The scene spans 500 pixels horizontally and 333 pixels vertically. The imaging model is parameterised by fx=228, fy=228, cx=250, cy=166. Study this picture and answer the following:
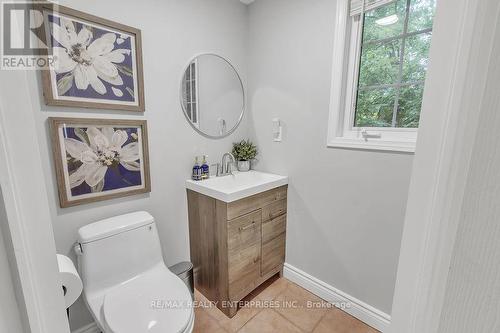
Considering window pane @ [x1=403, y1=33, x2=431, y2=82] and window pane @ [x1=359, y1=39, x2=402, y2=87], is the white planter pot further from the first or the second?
window pane @ [x1=403, y1=33, x2=431, y2=82]

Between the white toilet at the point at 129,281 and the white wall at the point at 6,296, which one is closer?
the white wall at the point at 6,296

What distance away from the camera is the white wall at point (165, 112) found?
123 centimetres

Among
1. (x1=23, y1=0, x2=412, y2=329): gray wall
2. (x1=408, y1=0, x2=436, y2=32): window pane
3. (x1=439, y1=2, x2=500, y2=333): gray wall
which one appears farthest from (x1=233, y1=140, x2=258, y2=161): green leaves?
(x1=439, y1=2, x2=500, y2=333): gray wall

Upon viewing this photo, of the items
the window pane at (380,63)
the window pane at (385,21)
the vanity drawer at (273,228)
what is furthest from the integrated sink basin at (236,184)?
the window pane at (385,21)

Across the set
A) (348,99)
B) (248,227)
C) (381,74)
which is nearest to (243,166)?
(248,227)

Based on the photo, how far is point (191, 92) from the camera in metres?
1.68

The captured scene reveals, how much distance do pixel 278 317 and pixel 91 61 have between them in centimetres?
195

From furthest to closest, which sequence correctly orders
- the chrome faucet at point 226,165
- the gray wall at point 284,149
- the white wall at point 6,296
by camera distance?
the chrome faucet at point 226,165 → the gray wall at point 284,149 → the white wall at point 6,296

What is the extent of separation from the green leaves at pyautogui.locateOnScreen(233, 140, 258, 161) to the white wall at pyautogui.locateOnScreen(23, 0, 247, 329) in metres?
0.13

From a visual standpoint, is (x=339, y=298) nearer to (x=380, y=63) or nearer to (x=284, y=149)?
(x=284, y=149)

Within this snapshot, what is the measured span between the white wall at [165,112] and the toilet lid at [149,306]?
39cm

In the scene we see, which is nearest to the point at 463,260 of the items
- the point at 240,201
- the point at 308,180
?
the point at 240,201

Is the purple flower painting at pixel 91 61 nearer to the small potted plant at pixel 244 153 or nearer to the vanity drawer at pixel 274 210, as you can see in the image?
the small potted plant at pixel 244 153

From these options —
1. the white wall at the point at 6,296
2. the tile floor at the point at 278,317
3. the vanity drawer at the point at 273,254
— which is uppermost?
the white wall at the point at 6,296
